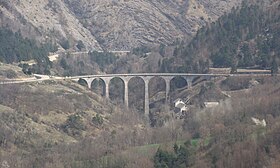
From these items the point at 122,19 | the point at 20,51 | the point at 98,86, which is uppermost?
the point at 122,19

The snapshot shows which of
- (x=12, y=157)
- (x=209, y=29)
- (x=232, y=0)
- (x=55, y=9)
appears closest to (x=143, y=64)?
(x=209, y=29)

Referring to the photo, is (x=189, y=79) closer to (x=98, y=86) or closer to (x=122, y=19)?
(x=98, y=86)

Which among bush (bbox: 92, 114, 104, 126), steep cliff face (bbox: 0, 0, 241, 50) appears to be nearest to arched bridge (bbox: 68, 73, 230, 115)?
bush (bbox: 92, 114, 104, 126)

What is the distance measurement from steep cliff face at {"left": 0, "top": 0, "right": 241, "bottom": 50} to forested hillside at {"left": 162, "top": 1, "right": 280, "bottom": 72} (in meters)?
37.7

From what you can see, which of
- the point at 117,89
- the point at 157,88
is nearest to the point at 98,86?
the point at 117,89

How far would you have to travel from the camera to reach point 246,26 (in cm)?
10969

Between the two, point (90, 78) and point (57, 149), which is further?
point (90, 78)

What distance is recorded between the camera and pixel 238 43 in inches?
4183

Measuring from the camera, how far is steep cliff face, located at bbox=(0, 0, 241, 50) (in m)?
152

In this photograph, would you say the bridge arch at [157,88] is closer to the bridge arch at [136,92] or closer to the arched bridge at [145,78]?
the arched bridge at [145,78]

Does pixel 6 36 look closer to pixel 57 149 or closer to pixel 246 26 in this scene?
pixel 246 26

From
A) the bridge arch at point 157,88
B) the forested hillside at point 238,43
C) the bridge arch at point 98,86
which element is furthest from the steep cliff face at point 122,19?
the bridge arch at point 157,88

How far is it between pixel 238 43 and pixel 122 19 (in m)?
57.6

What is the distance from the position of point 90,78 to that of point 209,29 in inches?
1086
